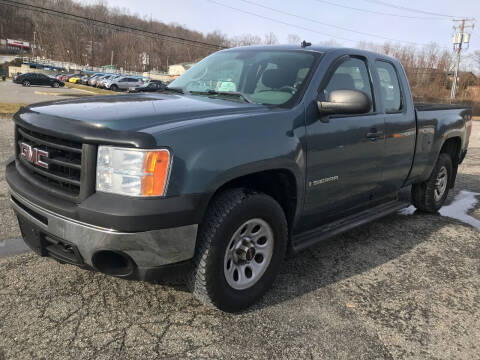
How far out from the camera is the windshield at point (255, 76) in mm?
3164

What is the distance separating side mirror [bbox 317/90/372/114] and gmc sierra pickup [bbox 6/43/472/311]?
1 centimetres

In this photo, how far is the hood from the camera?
7.45 feet

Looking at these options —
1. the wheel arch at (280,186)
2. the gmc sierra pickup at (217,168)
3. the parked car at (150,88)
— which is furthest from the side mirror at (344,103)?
the parked car at (150,88)

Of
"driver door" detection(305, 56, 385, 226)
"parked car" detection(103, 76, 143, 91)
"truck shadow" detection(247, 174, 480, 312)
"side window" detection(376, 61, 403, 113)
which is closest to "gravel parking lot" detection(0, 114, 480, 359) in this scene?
"truck shadow" detection(247, 174, 480, 312)

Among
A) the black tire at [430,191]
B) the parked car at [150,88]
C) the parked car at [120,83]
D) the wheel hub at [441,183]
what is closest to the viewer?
the parked car at [150,88]

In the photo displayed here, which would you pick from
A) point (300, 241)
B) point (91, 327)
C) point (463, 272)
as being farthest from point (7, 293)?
point (463, 272)

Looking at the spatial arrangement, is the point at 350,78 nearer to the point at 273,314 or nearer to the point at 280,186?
the point at 280,186

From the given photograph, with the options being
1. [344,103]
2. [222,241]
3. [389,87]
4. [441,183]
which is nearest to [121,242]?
[222,241]

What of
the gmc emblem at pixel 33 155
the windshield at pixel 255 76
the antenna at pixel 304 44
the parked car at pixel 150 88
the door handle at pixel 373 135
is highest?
the antenna at pixel 304 44

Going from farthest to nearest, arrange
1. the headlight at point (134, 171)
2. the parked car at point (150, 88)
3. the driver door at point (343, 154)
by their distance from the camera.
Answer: the parked car at point (150, 88), the driver door at point (343, 154), the headlight at point (134, 171)

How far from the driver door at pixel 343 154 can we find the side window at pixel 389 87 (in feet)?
0.86

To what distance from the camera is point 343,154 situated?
326cm

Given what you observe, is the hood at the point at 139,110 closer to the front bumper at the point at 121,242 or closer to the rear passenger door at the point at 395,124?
the front bumper at the point at 121,242

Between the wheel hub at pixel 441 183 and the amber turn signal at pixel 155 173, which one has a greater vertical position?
the amber turn signal at pixel 155 173
